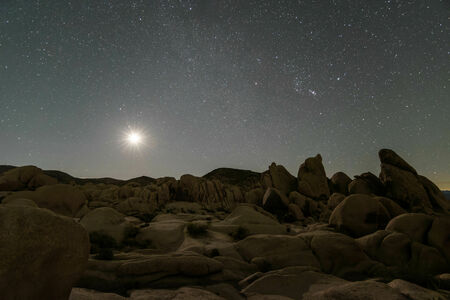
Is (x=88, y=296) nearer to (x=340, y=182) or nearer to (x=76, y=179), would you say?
(x=340, y=182)

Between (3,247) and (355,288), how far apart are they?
28.7 feet

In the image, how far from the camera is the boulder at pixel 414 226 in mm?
12438

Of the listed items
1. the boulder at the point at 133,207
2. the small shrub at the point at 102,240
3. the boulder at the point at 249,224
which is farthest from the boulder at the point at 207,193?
the small shrub at the point at 102,240

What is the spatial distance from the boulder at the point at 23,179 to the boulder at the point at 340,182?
166ft

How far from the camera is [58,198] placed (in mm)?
23391

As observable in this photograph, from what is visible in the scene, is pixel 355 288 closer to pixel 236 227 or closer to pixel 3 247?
pixel 3 247

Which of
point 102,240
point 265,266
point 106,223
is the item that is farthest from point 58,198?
point 265,266

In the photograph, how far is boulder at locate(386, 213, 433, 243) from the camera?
12.4 metres

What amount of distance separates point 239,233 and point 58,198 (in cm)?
1919

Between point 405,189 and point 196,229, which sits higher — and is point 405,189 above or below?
above

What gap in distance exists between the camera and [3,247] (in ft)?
13.2

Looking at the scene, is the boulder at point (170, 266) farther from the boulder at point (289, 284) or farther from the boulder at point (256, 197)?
the boulder at point (256, 197)

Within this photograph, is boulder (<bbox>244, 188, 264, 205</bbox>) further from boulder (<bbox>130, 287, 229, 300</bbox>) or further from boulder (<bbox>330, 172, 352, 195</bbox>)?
boulder (<bbox>130, 287, 229, 300</bbox>)

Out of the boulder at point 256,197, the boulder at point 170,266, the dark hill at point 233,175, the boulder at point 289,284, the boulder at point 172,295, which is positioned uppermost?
the dark hill at point 233,175
